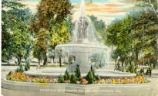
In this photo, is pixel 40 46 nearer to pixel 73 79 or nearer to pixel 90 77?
pixel 73 79

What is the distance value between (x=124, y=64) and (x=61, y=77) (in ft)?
Result: 7.49

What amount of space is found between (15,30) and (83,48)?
239 cm

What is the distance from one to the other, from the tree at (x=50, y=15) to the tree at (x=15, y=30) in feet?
1.04

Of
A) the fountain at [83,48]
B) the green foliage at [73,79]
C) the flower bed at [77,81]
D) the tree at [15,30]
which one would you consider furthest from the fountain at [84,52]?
the tree at [15,30]

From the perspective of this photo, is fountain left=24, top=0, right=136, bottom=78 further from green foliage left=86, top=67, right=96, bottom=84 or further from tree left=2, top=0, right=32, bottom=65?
tree left=2, top=0, right=32, bottom=65

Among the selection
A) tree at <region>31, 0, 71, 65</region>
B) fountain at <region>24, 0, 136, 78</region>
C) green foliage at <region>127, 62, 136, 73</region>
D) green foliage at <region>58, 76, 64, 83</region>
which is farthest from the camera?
green foliage at <region>127, 62, 136, 73</region>

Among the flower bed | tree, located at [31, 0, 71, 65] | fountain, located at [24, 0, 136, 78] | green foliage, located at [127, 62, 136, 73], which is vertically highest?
tree, located at [31, 0, 71, 65]

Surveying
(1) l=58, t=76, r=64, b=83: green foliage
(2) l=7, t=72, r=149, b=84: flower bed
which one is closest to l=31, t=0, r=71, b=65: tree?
(2) l=7, t=72, r=149, b=84: flower bed

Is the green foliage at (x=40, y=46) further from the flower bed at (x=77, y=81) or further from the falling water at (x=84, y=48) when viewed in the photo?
the flower bed at (x=77, y=81)

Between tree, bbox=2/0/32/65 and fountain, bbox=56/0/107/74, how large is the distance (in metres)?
1.21

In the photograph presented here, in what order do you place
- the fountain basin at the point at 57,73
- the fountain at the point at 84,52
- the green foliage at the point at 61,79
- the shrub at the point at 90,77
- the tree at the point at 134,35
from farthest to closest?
the tree at the point at 134,35
the fountain at the point at 84,52
the fountain basin at the point at 57,73
the green foliage at the point at 61,79
the shrub at the point at 90,77

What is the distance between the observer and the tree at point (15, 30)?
11.0 meters

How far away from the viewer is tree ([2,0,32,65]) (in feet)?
36.2

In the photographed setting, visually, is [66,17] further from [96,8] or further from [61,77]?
[61,77]
